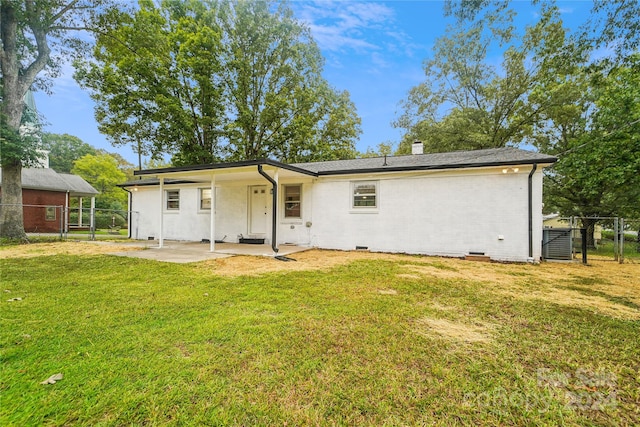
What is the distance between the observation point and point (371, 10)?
8.56 metres

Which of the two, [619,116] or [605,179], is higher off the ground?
[619,116]

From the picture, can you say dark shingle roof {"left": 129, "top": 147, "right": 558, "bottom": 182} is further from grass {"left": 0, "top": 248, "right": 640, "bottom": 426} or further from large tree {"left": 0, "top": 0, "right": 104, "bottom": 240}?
large tree {"left": 0, "top": 0, "right": 104, "bottom": 240}

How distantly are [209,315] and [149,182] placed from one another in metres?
11.7

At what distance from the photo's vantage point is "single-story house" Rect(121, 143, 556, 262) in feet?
25.3

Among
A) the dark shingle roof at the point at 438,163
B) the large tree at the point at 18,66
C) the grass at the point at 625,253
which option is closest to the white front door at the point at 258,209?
the dark shingle roof at the point at 438,163

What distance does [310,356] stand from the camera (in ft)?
7.57

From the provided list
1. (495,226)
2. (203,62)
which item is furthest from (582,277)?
(203,62)

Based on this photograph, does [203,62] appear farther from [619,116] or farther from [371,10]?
[619,116]

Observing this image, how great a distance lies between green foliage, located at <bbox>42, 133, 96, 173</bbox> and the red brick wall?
20.1 meters

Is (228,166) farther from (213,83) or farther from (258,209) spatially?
(213,83)

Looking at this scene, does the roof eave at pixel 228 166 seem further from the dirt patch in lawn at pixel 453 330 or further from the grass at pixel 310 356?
the dirt patch in lawn at pixel 453 330

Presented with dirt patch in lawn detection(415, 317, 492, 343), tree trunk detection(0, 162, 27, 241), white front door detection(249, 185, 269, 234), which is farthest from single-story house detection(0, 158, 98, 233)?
dirt patch in lawn detection(415, 317, 492, 343)

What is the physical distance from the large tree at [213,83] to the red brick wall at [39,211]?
528 centimetres

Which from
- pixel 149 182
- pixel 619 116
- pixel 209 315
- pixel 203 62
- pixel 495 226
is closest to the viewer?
pixel 209 315
